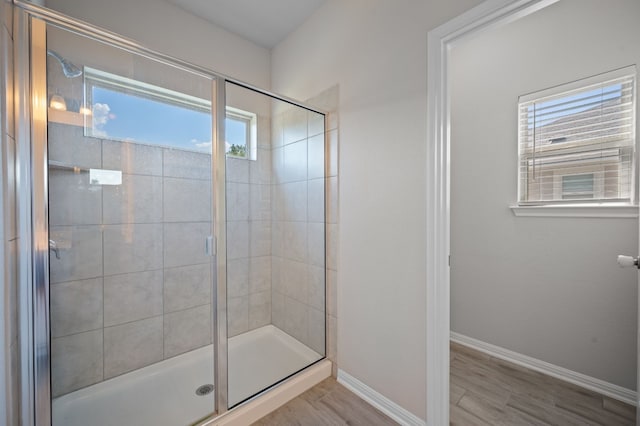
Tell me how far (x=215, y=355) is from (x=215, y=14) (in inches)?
97.6

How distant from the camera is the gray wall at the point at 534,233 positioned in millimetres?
1622

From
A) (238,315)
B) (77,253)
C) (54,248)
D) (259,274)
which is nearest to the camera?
(54,248)

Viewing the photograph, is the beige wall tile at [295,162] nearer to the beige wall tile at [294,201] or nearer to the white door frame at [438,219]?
the beige wall tile at [294,201]

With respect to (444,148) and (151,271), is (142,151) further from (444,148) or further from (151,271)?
(444,148)

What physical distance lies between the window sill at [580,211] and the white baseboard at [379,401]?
1.62 m

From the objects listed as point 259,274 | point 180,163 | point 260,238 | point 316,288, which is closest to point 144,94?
point 180,163

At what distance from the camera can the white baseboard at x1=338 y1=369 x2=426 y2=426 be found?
4.67 feet

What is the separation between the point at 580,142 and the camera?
71.6 inches

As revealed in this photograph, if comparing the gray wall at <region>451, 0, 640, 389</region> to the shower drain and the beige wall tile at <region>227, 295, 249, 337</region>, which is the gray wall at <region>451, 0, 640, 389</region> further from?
the shower drain

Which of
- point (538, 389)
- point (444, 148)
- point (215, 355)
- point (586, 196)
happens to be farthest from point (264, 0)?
point (538, 389)

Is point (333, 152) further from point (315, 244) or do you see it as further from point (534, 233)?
point (534, 233)

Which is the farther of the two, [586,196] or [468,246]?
[468,246]

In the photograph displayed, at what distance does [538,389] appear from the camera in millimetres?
1708

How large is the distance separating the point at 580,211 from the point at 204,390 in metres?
2.65
